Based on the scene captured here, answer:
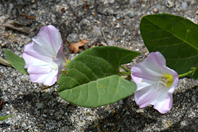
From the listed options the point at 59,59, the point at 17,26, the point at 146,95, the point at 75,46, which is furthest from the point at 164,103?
the point at 17,26

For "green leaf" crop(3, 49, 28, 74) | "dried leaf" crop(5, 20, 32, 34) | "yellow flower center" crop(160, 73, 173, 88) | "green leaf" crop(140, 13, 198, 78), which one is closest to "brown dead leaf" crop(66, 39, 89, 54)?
"dried leaf" crop(5, 20, 32, 34)

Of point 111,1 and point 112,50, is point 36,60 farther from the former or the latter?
point 111,1

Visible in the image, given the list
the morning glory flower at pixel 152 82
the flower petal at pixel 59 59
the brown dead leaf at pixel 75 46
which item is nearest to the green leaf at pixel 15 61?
the flower petal at pixel 59 59

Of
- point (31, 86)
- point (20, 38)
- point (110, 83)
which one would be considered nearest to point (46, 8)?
point (20, 38)

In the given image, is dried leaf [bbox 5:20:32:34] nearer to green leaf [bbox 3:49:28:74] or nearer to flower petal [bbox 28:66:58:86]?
green leaf [bbox 3:49:28:74]

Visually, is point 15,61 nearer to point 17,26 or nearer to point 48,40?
point 48,40
